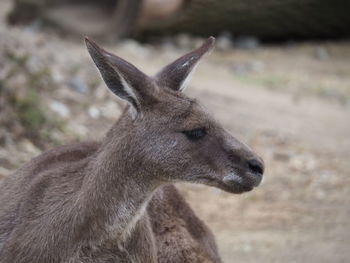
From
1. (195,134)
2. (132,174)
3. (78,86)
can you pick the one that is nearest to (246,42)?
(78,86)

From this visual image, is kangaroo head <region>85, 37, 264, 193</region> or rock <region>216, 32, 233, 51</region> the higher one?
kangaroo head <region>85, 37, 264, 193</region>

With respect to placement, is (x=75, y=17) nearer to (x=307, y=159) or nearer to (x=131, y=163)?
(x=307, y=159)

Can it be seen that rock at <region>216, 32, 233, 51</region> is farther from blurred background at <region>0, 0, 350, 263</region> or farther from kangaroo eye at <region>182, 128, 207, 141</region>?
kangaroo eye at <region>182, 128, 207, 141</region>

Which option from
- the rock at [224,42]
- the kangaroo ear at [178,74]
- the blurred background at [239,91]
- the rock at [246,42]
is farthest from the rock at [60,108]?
the rock at [246,42]

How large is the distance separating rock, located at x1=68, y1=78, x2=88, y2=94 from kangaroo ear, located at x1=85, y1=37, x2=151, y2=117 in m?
5.31

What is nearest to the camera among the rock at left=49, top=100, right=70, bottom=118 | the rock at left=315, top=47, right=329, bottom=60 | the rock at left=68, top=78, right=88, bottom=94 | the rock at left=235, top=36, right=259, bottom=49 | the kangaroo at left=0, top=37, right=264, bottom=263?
the kangaroo at left=0, top=37, right=264, bottom=263

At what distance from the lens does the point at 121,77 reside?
183 inches

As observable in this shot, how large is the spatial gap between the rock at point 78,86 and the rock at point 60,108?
55cm

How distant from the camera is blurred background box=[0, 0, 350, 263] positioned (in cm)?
823

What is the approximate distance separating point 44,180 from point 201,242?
1.22 meters

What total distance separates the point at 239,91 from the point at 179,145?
6.78 m

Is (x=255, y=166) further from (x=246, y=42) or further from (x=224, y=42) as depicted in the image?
(x=246, y=42)

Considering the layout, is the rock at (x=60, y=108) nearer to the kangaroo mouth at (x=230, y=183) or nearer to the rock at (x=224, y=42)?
the kangaroo mouth at (x=230, y=183)

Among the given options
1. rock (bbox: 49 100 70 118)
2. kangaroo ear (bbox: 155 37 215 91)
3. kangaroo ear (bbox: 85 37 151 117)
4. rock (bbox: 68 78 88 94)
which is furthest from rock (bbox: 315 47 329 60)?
kangaroo ear (bbox: 85 37 151 117)
